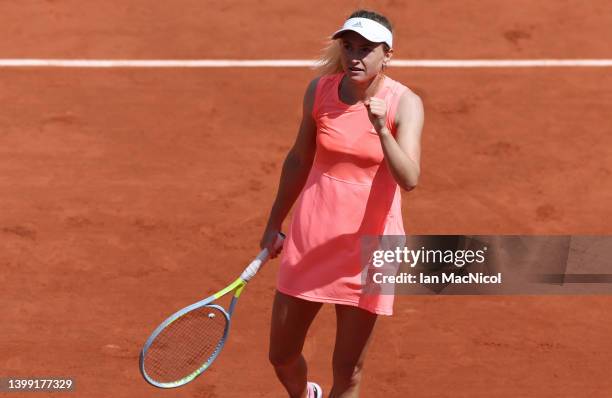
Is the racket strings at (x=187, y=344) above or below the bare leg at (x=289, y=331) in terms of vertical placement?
below

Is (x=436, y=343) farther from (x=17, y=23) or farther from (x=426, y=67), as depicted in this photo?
(x=17, y=23)

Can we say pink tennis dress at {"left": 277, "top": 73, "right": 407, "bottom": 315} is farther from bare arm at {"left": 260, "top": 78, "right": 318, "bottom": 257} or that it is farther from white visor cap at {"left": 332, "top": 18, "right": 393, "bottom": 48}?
white visor cap at {"left": 332, "top": 18, "right": 393, "bottom": 48}

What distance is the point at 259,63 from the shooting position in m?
11.3

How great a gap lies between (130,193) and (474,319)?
2992 millimetres

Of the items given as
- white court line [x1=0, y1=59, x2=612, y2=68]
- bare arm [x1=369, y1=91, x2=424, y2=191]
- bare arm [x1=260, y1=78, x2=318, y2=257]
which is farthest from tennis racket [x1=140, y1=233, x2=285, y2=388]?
white court line [x1=0, y1=59, x2=612, y2=68]

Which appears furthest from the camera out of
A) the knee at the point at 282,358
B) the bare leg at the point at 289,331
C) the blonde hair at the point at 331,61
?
the knee at the point at 282,358

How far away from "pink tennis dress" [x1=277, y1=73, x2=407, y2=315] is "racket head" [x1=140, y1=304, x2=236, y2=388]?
82 centimetres

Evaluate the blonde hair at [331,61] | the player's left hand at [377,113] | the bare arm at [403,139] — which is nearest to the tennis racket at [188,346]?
the blonde hair at [331,61]

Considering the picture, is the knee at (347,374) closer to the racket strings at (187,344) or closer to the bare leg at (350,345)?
the bare leg at (350,345)

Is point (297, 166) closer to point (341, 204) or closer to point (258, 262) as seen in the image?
point (341, 204)

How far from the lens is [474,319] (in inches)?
322

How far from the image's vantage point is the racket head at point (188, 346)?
21.6ft

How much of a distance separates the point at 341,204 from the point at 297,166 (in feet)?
1.49

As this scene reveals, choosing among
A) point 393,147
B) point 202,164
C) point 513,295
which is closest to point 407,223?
point 513,295
